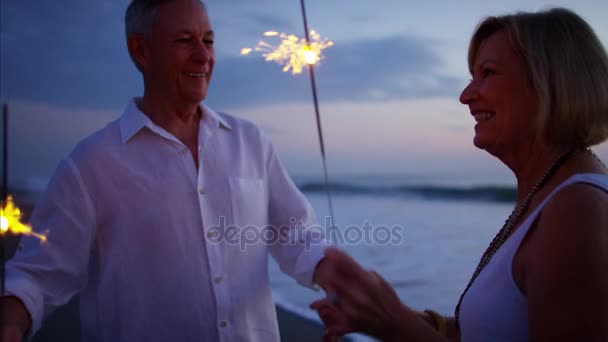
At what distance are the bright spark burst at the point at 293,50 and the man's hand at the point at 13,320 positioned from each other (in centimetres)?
119

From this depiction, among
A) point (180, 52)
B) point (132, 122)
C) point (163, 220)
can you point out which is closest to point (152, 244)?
point (163, 220)

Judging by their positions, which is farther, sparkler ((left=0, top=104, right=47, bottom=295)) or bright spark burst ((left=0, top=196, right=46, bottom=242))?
bright spark burst ((left=0, top=196, right=46, bottom=242))

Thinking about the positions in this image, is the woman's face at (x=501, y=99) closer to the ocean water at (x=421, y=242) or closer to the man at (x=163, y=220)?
the man at (x=163, y=220)

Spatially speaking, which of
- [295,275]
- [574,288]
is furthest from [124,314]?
[574,288]

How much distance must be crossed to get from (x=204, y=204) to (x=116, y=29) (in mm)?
1068

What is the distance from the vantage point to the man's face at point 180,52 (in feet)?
6.07

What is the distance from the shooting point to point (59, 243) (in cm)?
162

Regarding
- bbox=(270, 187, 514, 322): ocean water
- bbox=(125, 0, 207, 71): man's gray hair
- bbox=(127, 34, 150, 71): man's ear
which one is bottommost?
bbox=(270, 187, 514, 322): ocean water

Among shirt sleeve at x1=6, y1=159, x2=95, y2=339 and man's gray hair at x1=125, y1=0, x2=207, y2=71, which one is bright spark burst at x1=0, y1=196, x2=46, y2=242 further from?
man's gray hair at x1=125, y1=0, x2=207, y2=71

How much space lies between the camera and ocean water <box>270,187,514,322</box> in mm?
6055

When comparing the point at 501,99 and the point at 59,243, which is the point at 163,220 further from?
the point at 501,99

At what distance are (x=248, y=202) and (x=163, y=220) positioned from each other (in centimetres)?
32

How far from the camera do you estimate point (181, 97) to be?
1890mm

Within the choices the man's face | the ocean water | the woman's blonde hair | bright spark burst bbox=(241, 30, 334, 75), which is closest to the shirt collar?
the man's face
